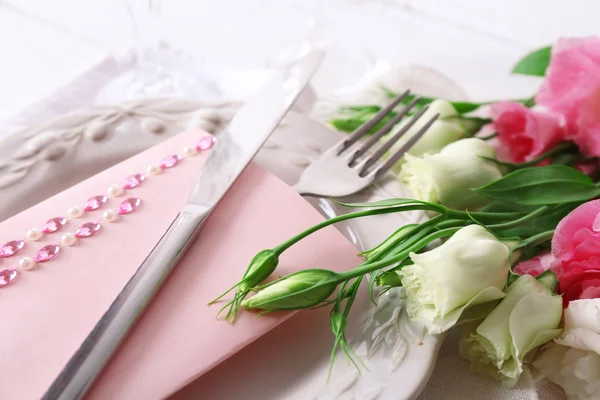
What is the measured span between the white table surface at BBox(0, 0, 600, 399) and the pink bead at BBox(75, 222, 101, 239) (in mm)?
354

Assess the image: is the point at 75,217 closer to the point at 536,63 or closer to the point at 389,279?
the point at 389,279

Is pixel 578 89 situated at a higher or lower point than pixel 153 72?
higher

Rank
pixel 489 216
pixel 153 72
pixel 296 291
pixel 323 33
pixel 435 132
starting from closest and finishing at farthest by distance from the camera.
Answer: pixel 296 291 → pixel 489 216 → pixel 435 132 → pixel 153 72 → pixel 323 33

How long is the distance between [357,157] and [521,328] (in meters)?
0.19

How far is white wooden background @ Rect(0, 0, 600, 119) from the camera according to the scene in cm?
77

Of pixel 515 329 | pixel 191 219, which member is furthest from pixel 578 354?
pixel 191 219

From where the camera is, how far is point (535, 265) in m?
0.43

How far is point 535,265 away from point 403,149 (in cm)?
14

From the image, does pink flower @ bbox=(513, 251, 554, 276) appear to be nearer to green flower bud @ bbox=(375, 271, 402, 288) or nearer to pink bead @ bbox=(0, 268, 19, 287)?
green flower bud @ bbox=(375, 271, 402, 288)

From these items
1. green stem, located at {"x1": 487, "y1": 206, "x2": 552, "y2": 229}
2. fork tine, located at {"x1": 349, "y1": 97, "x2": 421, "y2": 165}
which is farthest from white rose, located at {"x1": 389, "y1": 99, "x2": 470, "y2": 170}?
green stem, located at {"x1": 487, "y1": 206, "x2": 552, "y2": 229}

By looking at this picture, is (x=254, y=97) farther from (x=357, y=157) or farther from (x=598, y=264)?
(x=598, y=264)

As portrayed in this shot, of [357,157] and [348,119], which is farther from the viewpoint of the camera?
[348,119]

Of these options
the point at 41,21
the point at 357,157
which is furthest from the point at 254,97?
the point at 41,21

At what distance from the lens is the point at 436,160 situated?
47 centimetres
